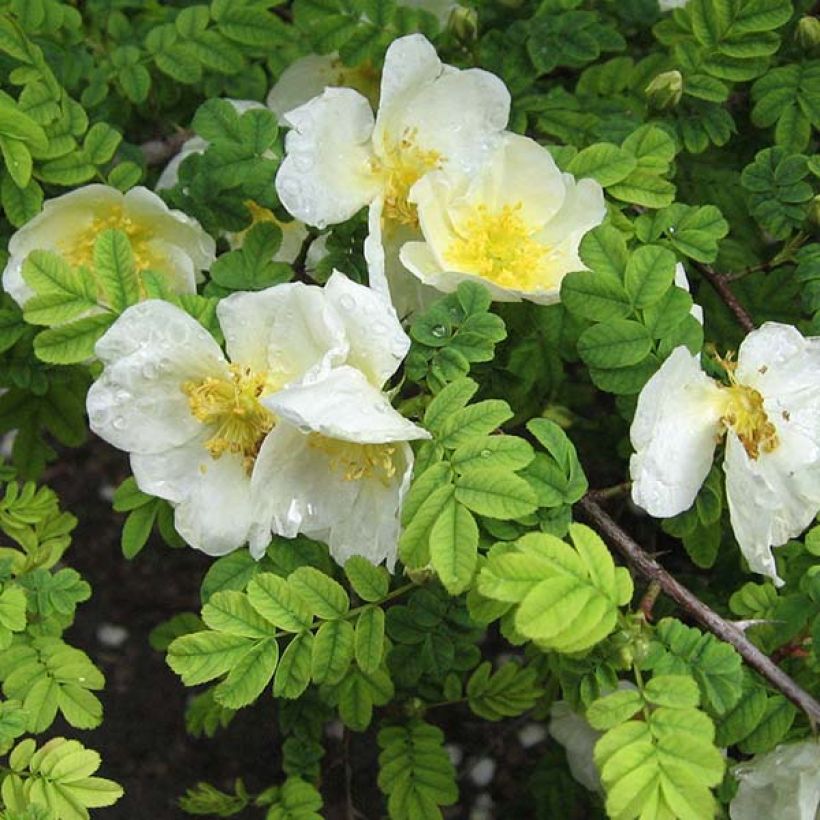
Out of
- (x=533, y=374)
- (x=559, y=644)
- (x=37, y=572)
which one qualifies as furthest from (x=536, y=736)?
(x=559, y=644)

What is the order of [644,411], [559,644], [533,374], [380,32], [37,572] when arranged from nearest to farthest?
[559,644] < [644,411] < [37,572] < [533,374] < [380,32]

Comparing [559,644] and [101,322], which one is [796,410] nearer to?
[559,644]

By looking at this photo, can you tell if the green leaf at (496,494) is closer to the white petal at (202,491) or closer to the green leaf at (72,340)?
the white petal at (202,491)

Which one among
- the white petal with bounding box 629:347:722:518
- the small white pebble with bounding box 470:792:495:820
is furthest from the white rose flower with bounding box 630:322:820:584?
the small white pebble with bounding box 470:792:495:820

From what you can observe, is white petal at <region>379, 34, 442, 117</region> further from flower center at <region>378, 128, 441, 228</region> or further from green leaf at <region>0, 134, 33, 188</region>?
green leaf at <region>0, 134, 33, 188</region>

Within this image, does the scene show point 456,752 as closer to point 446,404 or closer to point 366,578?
point 366,578

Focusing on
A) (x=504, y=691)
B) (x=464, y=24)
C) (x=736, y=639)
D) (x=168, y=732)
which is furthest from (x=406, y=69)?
(x=168, y=732)
